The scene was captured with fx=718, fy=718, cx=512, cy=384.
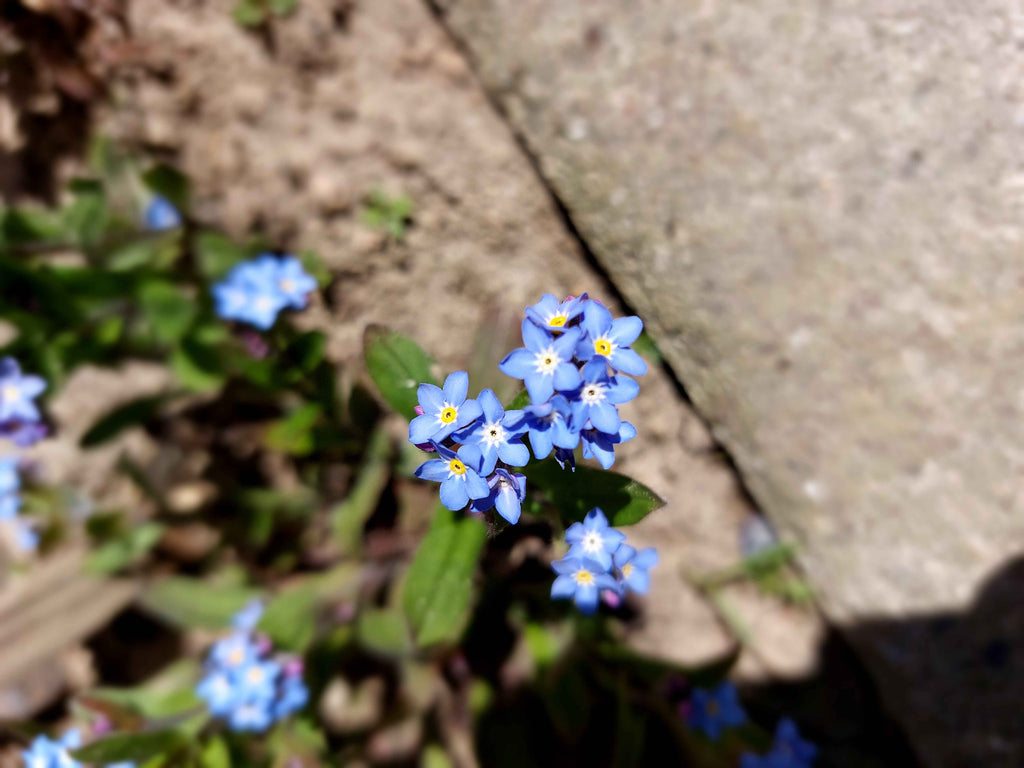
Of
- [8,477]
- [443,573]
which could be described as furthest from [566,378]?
[8,477]

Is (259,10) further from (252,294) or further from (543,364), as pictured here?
(543,364)

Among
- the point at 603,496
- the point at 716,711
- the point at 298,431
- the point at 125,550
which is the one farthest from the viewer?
the point at 125,550

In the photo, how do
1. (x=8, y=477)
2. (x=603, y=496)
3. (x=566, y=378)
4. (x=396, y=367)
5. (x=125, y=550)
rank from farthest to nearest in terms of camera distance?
(x=125, y=550), (x=8, y=477), (x=396, y=367), (x=603, y=496), (x=566, y=378)

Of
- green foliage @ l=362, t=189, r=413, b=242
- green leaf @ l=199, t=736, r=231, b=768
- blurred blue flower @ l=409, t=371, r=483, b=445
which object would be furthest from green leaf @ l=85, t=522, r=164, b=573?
blurred blue flower @ l=409, t=371, r=483, b=445

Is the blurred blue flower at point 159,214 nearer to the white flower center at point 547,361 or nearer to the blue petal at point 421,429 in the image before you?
the blue petal at point 421,429

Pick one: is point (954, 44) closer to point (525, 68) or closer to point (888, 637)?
point (525, 68)
